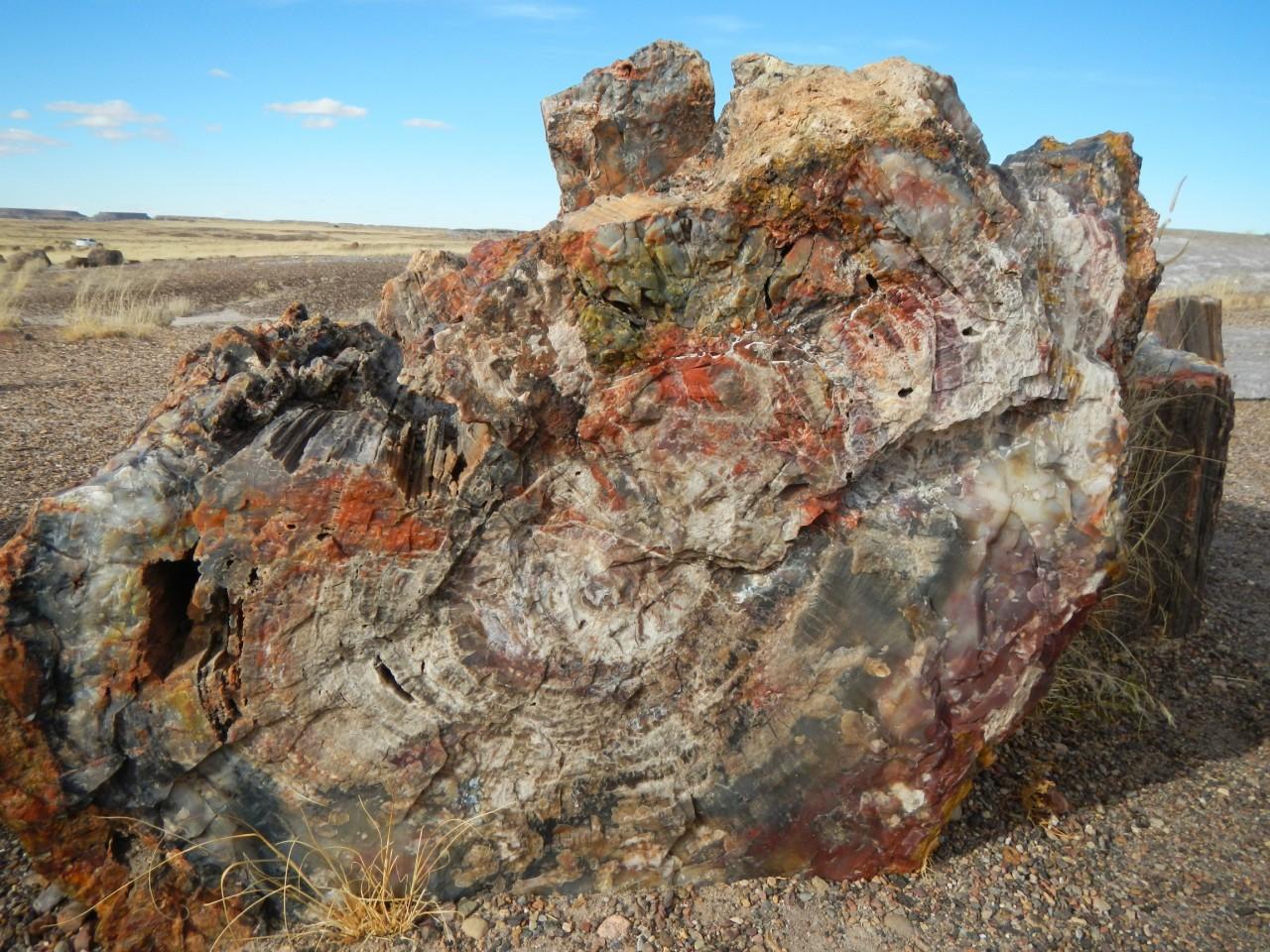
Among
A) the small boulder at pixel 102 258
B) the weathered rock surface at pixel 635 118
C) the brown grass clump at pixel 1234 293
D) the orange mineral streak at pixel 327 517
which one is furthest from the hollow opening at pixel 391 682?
the small boulder at pixel 102 258

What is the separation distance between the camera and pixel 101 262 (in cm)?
2441

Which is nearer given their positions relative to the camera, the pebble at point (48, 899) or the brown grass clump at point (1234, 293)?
the pebble at point (48, 899)

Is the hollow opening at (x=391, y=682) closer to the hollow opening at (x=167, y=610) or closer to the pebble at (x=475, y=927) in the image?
the hollow opening at (x=167, y=610)

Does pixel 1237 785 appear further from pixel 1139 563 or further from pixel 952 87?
pixel 952 87

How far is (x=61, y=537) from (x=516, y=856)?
1.39 metres

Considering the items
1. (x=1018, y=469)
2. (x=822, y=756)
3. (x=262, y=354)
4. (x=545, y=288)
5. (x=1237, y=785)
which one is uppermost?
(x=545, y=288)

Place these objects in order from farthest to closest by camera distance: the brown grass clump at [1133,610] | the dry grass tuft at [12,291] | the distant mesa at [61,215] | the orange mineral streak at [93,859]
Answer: the distant mesa at [61,215]
the dry grass tuft at [12,291]
the brown grass clump at [1133,610]
the orange mineral streak at [93,859]

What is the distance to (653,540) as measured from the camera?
2.29m

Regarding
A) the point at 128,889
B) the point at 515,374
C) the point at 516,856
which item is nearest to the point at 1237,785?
the point at 516,856

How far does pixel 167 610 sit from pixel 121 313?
10.0 m

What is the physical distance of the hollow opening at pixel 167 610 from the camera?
7.30ft

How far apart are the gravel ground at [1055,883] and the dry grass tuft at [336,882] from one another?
52 mm

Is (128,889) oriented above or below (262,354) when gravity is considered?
below

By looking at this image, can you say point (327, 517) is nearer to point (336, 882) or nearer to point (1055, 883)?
point (336, 882)
